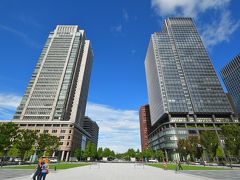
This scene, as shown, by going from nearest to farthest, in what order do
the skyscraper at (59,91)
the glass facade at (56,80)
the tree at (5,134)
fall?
1. the tree at (5,134)
2. the skyscraper at (59,91)
3. the glass facade at (56,80)

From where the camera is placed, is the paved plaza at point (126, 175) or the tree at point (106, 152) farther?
the tree at point (106, 152)

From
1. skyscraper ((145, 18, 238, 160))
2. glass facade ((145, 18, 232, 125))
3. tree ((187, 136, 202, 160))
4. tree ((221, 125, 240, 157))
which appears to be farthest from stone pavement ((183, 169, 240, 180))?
glass facade ((145, 18, 232, 125))

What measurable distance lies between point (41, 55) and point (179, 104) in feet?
377

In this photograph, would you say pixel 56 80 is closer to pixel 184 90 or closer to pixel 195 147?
Answer: pixel 184 90

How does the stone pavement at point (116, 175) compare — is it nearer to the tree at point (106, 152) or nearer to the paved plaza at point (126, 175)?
the paved plaza at point (126, 175)

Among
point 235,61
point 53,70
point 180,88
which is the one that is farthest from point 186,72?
point 53,70

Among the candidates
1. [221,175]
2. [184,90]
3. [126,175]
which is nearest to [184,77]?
[184,90]

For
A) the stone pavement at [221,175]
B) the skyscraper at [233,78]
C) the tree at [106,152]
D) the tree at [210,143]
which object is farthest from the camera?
the skyscraper at [233,78]

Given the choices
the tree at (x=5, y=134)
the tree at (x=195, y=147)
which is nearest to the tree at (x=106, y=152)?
the tree at (x=195, y=147)

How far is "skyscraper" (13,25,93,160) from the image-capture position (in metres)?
110

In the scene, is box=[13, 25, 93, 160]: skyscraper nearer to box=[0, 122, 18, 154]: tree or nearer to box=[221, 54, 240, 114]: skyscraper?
box=[0, 122, 18, 154]: tree

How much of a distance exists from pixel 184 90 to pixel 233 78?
276 ft

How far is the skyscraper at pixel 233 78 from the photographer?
527ft

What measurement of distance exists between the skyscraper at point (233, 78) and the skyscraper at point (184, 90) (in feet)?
172
